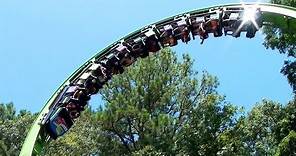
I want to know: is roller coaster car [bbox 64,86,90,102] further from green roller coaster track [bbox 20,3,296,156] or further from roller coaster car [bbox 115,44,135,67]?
roller coaster car [bbox 115,44,135,67]

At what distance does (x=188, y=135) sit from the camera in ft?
78.8

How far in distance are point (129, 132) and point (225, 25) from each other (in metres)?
11.7

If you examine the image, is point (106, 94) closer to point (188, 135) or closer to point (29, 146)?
point (188, 135)

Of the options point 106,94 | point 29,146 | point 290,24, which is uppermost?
point 106,94

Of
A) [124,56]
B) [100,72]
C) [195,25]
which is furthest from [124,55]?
[195,25]

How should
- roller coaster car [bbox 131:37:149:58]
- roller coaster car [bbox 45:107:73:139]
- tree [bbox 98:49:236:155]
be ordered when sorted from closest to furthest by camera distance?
roller coaster car [bbox 45:107:73:139] → roller coaster car [bbox 131:37:149:58] → tree [bbox 98:49:236:155]

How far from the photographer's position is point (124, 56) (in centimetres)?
1399

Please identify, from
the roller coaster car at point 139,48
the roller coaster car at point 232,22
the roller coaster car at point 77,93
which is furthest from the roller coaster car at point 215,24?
the roller coaster car at point 77,93

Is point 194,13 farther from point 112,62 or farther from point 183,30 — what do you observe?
point 112,62

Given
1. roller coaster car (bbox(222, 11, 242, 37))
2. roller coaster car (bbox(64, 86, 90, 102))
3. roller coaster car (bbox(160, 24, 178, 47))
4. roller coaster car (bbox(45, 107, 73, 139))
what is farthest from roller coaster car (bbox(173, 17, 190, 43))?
roller coaster car (bbox(45, 107, 73, 139))

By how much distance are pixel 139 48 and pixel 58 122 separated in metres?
2.90

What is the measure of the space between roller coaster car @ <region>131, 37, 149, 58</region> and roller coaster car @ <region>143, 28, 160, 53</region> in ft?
0.34

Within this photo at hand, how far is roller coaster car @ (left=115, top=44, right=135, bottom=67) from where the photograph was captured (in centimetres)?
1394

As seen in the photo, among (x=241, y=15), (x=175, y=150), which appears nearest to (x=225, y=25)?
(x=241, y=15)
